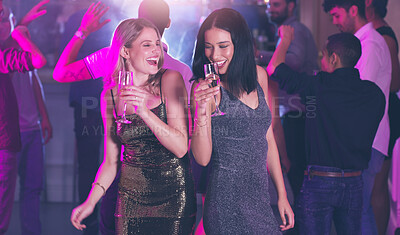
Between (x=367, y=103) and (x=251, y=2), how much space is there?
3558 mm

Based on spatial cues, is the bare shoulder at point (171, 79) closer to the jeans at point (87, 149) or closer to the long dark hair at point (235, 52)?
the long dark hair at point (235, 52)

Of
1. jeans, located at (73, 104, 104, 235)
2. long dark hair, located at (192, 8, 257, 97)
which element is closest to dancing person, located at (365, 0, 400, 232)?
long dark hair, located at (192, 8, 257, 97)

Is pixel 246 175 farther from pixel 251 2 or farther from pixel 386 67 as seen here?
pixel 251 2

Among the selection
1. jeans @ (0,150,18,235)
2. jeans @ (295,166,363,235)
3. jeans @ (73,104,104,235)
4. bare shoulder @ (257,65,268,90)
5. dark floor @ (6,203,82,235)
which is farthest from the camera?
dark floor @ (6,203,82,235)

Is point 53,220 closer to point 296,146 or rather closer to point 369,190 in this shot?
point 296,146

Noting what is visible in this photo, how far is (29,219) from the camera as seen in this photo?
2.96 meters

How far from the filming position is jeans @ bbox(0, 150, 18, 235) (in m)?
2.52


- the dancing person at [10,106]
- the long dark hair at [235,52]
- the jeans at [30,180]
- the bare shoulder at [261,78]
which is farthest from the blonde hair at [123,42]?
the jeans at [30,180]

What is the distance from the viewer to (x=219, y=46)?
66.9 inches

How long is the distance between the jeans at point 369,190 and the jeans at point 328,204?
0.49m

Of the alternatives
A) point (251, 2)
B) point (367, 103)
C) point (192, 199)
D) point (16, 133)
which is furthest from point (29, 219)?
point (251, 2)

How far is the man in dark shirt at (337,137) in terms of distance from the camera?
82.7 inches

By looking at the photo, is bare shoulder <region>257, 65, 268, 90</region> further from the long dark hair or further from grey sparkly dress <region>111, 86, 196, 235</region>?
grey sparkly dress <region>111, 86, 196, 235</region>

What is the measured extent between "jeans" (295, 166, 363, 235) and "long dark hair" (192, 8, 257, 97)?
0.70 m
